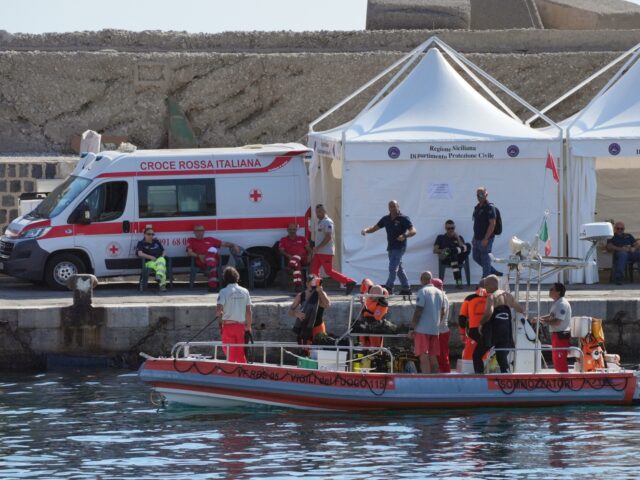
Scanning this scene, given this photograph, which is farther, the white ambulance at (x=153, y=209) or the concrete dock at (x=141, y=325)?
the white ambulance at (x=153, y=209)

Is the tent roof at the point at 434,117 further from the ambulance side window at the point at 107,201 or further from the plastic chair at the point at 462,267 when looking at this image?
the ambulance side window at the point at 107,201

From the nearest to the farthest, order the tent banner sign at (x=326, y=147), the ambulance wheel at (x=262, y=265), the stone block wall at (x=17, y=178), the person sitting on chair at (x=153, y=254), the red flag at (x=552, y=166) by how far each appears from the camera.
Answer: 1. the red flag at (x=552, y=166)
2. the person sitting on chair at (x=153, y=254)
3. the ambulance wheel at (x=262, y=265)
4. the tent banner sign at (x=326, y=147)
5. the stone block wall at (x=17, y=178)

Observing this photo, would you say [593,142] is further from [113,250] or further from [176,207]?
[113,250]

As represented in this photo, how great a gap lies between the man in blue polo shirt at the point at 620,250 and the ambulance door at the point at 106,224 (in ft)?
23.5

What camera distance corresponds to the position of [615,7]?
41219mm

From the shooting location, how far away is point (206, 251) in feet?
76.5

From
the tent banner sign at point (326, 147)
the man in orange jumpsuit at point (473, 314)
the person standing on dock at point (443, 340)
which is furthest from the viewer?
the tent banner sign at point (326, 147)

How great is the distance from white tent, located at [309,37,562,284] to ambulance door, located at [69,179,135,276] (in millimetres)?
3134

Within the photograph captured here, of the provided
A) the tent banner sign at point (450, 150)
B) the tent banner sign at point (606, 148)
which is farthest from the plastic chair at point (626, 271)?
the tent banner sign at point (450, 150)

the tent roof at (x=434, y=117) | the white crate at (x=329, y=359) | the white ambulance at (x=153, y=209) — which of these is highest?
the tent roof at (x=434, y=117)

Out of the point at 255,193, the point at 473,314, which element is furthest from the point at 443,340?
the point at 255,193

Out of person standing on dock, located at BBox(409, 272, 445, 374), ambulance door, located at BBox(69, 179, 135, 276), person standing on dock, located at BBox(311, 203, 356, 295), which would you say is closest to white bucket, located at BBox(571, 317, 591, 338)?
person standing on dock, located at BBox(409, 272, 445, 374)

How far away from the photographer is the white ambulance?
23.3 metres

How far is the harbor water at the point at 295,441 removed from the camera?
1529 centimetres
